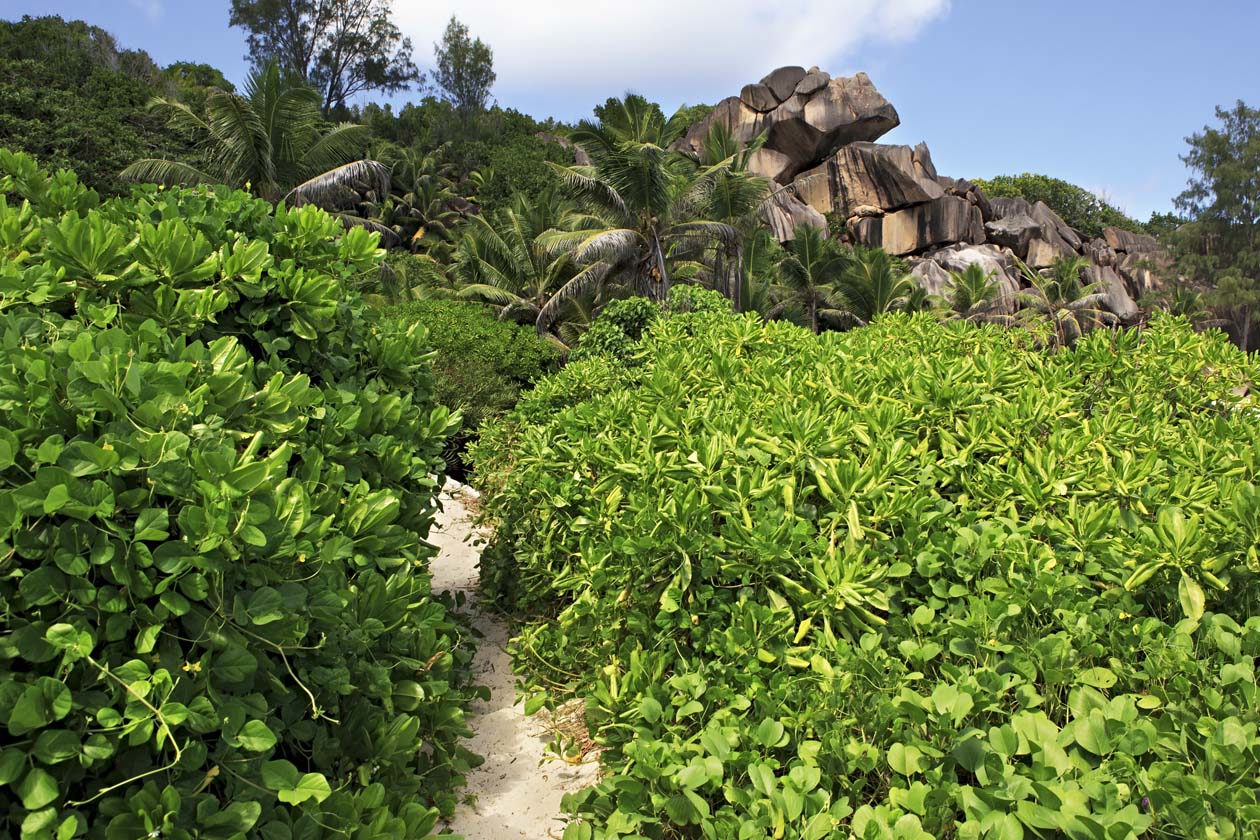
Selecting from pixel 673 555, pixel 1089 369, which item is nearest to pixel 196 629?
pixel 673 555

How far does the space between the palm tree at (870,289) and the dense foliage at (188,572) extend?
24.7m

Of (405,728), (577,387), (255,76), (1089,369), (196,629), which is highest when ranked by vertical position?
(255,76)

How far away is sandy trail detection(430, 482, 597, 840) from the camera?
3.21 m

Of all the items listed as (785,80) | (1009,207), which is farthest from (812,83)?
(1009,207)

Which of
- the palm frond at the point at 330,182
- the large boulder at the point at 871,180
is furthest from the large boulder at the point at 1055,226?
the palm frond at the point at 330,182

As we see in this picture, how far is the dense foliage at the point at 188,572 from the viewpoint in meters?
1.70

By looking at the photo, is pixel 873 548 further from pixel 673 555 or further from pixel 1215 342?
pixel 1215 342

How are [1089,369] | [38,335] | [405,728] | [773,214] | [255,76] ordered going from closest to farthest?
[38,335] → [405,728] → [1089,369] → [255,76] → [773,214]

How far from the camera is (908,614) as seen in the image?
2.94 m

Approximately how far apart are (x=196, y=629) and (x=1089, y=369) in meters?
5.24

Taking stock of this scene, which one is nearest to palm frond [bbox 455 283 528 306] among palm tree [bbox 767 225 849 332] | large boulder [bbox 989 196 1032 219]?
palm tree [bbox 767 225 849 332]

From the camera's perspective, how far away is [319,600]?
2127 millimetres

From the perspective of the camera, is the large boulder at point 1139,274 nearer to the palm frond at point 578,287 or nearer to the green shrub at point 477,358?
the palm frond at point 578,287

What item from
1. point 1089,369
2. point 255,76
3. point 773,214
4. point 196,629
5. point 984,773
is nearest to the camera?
point 196,629
